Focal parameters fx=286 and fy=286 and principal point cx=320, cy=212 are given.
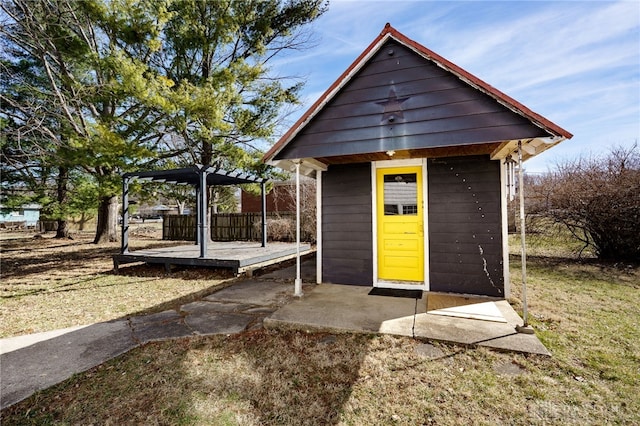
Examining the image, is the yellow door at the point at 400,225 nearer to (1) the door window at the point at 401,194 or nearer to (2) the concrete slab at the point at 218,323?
(1) the door window at the point at 401,194

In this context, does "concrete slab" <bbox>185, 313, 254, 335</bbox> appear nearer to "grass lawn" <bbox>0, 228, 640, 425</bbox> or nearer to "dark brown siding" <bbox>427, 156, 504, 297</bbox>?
"grass lawn" <bbox>0, 228, 640, 425</bbox>

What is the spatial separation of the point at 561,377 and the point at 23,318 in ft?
21.9

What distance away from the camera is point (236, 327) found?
3.67m

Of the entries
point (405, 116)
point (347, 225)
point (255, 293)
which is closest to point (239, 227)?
point (255, 293)

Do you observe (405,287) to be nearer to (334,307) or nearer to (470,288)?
(470,288)

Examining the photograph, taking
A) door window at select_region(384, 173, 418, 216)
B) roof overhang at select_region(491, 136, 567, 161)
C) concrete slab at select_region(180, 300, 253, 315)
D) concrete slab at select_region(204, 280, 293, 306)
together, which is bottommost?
concrete slab at select_region(180, 300, 253, 315)

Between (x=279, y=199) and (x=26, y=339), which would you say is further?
(x=279, y=199)

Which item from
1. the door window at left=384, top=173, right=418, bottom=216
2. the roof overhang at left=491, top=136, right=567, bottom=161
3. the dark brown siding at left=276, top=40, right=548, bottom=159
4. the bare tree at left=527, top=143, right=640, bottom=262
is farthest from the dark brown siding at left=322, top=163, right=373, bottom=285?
the bare tree at left=527, top=143, right=640, bottom=262

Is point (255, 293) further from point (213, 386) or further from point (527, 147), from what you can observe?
point (527, 147)

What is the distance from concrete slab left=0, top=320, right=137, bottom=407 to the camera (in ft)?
8.21

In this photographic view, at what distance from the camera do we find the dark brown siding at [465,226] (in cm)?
460

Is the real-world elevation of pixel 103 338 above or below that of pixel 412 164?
below

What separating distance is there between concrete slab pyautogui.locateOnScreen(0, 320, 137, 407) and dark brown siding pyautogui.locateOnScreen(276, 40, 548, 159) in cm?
319

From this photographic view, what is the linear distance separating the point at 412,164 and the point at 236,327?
385cm
